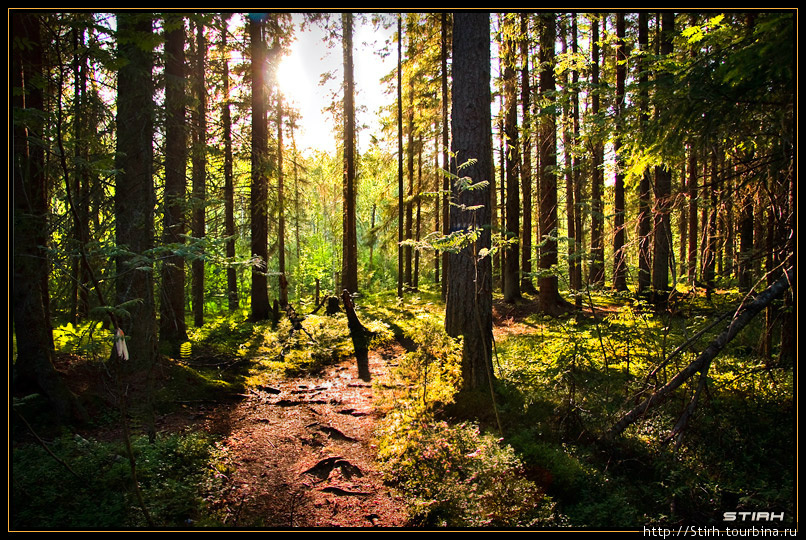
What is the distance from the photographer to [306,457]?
4.65 metres

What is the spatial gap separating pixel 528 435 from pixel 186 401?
5204mm

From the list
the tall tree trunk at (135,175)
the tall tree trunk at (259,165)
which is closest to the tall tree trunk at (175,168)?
the tall tree trunk at (135,175)

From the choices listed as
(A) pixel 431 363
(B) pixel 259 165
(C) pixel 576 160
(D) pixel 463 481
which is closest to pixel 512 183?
(C) pixel 576 160

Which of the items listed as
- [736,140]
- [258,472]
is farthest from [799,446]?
[258,472]

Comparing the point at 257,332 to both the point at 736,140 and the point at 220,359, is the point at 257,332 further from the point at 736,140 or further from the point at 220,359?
the point at 736,140

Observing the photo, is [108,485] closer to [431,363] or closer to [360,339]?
[431,363]

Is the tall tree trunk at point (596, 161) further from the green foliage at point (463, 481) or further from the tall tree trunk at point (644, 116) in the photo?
the green foliage at point (463, 481)

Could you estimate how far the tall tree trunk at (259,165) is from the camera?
34.4ft

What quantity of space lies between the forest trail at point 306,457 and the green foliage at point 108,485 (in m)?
0.32

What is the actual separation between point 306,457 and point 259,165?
789 cm

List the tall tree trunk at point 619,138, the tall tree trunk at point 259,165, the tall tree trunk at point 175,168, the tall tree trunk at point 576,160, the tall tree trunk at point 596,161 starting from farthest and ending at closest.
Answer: the tall tree trunk at point 259,165 → the tall tree trunk at point 596,161 → the tall tree trunk at point 576,160 → the tall tree trunk at point 619,138 → the tall tree trunk at point 175,168

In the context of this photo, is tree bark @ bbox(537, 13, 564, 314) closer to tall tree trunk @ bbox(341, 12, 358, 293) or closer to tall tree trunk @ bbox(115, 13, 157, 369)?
tall tree trunk @ bbox(341, 12, 358, 293)

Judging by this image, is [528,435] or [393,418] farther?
[393,418]
